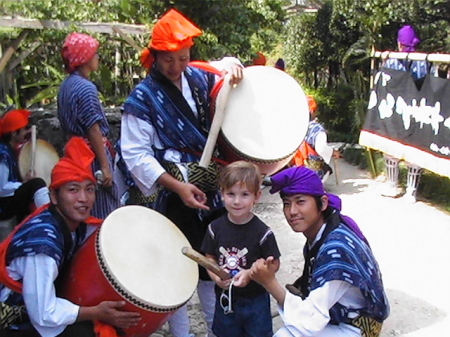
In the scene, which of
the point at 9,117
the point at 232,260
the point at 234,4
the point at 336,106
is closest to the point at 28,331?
the point at 232,260

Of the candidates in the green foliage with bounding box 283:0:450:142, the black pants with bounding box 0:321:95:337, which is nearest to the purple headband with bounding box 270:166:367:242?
the black pants with bounding box 0:321:95:337

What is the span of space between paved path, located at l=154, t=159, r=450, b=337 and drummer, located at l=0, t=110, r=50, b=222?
1.17 m

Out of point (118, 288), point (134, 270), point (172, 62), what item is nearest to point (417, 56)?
point (172, 62)

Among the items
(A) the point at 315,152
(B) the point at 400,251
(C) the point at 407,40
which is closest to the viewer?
(B) the point at 400,251

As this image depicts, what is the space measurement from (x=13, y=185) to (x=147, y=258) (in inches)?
59.5

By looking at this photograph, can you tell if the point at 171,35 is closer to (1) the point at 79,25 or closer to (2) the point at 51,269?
(2) the point at 51,269

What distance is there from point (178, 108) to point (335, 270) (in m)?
1.03

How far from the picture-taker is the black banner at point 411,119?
5527 millimetres

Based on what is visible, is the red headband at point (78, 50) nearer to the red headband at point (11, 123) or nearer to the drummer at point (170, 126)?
the red headband at point (11, 123)

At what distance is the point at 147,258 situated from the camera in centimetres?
226

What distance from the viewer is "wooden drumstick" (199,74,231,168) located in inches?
99.7

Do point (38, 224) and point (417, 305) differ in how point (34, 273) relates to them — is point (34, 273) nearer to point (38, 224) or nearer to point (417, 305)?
point (38, 224)

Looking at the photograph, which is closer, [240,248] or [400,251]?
[240,248]

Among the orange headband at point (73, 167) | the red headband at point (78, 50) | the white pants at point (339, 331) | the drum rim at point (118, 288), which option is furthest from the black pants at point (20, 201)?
the white pants at point (339, 331)
